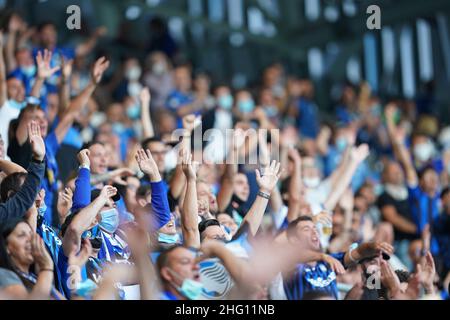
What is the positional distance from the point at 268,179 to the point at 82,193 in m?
1.19

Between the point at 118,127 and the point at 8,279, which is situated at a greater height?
the point at 118,127

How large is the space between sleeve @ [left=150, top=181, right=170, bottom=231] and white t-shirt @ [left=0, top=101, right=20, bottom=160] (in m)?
1.43

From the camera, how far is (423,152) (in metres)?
10.4

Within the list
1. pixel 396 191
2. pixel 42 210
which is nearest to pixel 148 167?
pixel 42 210

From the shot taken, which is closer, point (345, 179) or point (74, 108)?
point (74, 108)

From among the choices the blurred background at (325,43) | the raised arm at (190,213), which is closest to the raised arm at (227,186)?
the raised arm at (190,213)

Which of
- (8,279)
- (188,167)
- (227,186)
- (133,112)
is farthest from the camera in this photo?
(133,112)

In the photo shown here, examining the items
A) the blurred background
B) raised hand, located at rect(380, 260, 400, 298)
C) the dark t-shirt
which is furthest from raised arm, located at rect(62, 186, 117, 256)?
the blurred background

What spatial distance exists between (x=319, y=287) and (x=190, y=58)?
304 inches

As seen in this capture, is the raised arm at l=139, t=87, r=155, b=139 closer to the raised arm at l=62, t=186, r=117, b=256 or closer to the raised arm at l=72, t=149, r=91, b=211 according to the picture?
the raised arm at l=72, t=149, r=91, b=211

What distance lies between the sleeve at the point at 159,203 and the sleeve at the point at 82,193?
0.40 meters

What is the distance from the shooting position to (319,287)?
17.9 feet

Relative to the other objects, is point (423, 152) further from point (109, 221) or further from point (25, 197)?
point (25, 197)

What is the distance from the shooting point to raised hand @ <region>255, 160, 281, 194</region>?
5.64 metres
